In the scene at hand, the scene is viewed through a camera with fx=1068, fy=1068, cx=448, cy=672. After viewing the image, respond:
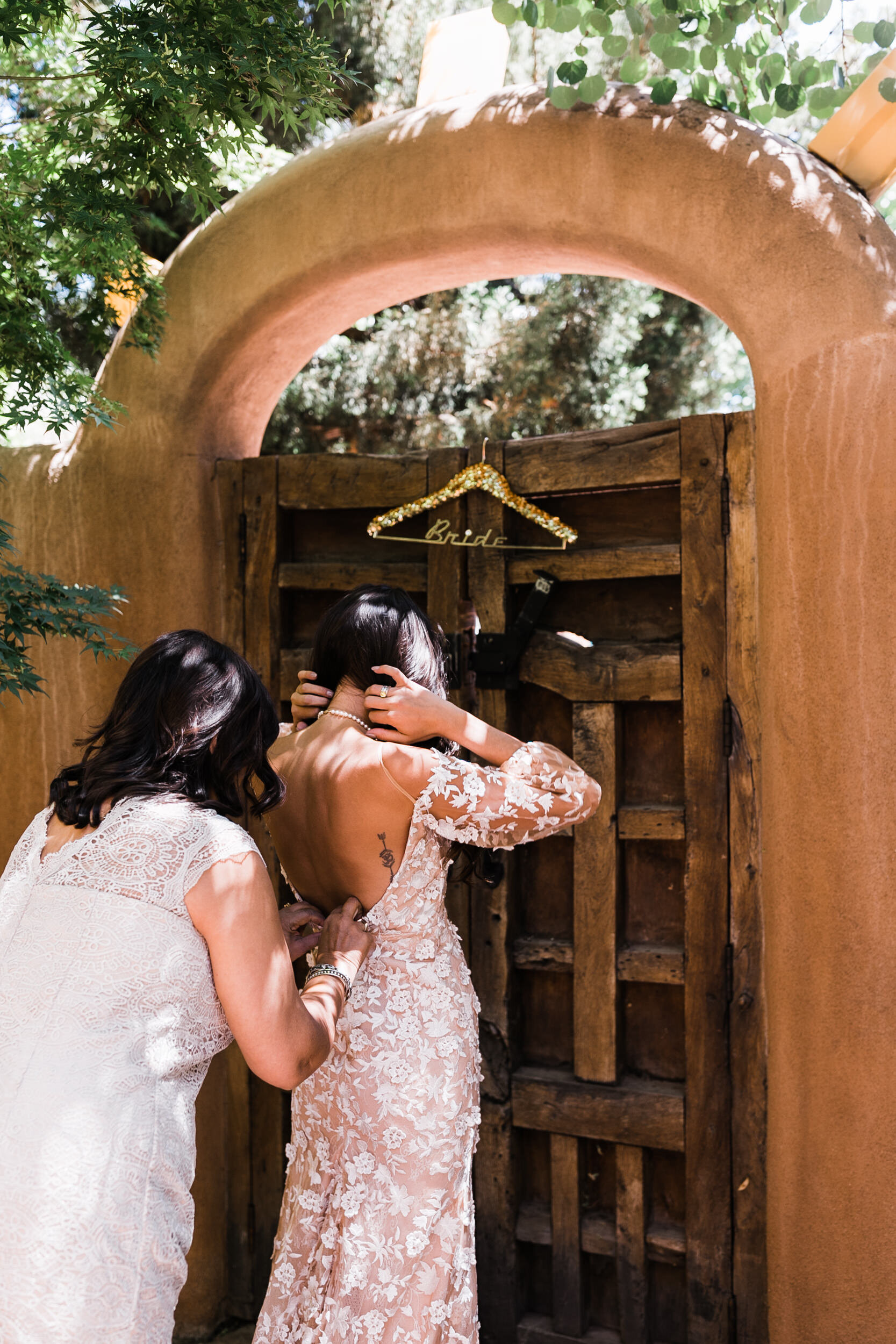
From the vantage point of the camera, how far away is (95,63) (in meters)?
2.32

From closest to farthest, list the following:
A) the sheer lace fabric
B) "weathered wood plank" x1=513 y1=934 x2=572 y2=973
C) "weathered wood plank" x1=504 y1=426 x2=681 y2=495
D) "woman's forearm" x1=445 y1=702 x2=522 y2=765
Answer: the sheer lace fabric < "woman's forearm" x1=445 y1=702 x2=522 y2=765 < "weathered wood plank" x1=504 y1=426 x2=681 y2=495 < "weathered wood plank" x1=513 y1=934 x2=572 y2=973

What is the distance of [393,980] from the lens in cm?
232

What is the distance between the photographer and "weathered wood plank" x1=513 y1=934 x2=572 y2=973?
118 inches

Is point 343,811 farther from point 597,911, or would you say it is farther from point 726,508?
point 726,508

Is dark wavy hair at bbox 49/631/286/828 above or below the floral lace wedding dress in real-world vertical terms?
above

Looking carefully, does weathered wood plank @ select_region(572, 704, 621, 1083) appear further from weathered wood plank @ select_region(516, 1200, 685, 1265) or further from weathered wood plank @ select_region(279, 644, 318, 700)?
weathered wood plank @ select_region(279, 644, 318, 700)

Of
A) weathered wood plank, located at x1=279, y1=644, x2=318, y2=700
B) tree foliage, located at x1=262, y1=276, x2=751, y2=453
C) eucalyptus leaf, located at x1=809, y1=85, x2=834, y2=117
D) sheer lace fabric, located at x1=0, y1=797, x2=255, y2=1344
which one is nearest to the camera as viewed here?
sheer lace fabric, located at x1=0, y1=797, x2=255, y2=1344

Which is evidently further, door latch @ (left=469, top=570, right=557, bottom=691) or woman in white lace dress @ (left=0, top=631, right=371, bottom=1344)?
door latch @ (left=469, top=570, right=557, bottom=691)

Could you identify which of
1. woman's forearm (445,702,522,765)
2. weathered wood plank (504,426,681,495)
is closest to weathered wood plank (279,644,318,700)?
weathered wood plank (504,426,681,495)

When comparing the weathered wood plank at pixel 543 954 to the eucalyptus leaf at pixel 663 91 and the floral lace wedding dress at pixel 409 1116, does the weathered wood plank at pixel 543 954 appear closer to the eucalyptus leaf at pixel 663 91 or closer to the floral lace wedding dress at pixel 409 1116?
the floral lace wedding dress at pixel 409 1116

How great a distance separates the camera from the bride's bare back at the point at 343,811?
2219mm

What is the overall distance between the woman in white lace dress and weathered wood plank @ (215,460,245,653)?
5.28 ft

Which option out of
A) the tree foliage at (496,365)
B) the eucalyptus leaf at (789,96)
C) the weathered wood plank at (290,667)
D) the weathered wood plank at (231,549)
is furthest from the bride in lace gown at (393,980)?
the tree foliage at (496,365)

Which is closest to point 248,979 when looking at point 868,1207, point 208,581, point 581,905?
point 581,905
